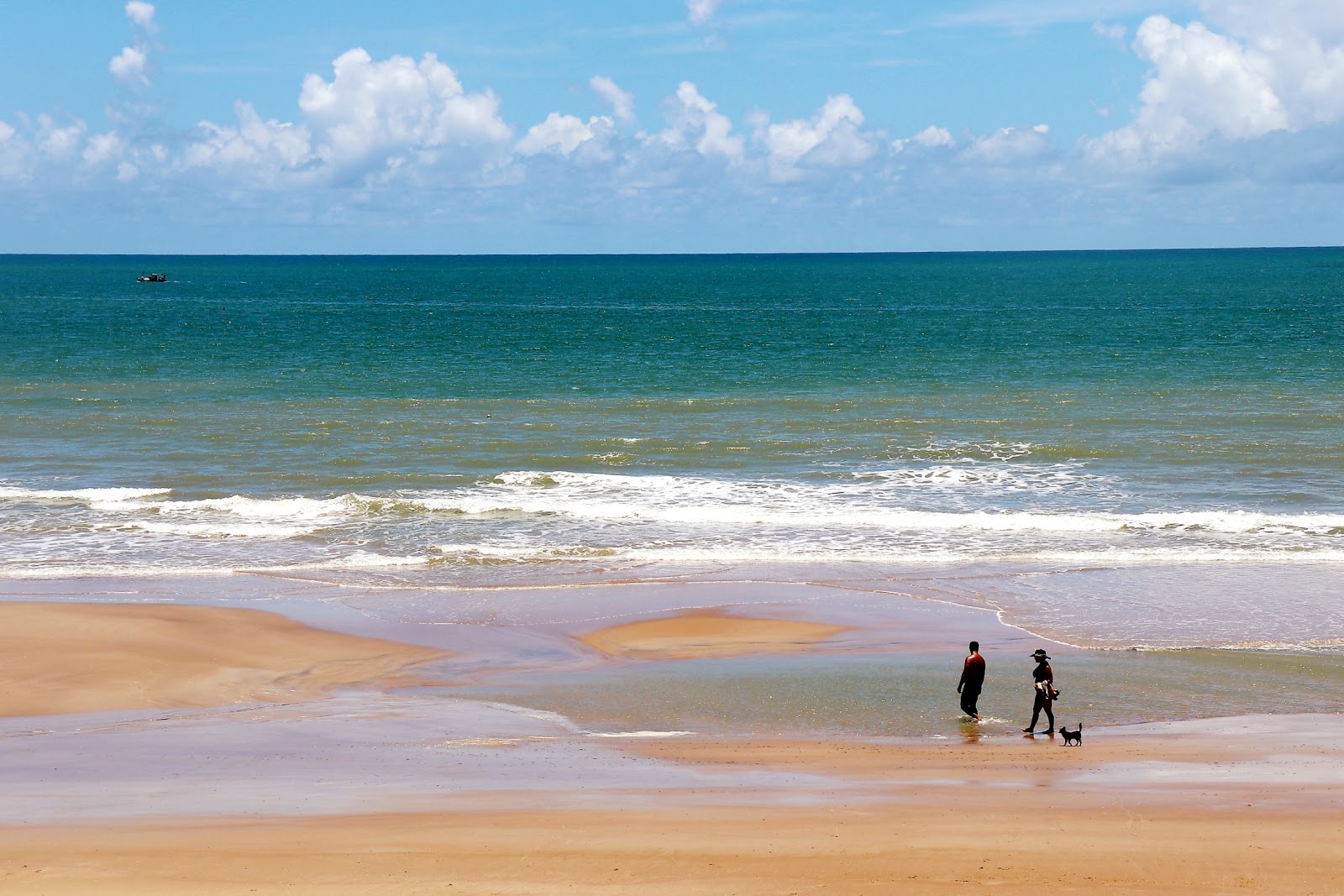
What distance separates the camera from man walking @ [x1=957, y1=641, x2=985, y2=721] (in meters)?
15.8

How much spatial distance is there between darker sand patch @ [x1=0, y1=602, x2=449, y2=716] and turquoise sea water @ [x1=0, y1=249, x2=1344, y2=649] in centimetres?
429

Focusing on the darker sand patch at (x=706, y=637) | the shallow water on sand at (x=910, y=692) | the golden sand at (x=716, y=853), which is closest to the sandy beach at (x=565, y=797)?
the golden sand at (x=716, y=853)

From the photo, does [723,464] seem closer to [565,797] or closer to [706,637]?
[706,637]

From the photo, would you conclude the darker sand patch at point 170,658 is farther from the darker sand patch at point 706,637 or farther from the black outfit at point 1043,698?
the black outfit at point 1043,698

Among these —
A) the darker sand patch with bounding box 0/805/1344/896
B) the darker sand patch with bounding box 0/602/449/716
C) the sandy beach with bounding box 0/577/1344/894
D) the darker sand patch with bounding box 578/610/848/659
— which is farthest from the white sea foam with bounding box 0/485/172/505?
the darker sand patch with bounding box 0/805/1344/896

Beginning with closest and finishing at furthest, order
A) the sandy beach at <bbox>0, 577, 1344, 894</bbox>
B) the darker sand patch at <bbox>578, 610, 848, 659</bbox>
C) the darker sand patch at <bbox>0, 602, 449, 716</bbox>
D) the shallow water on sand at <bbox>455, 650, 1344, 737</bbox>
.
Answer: the sandy beach at <bbox>0, 577, 1344, 894</bbox>
the shallow water on sand at <bbox>455, 650, 1344, 737</bbox>
the darker sand patch at <bbox>0, 602, 449, 716</bbox>
the darker sand patch at <bbox>578, 610, 848, 659</bbox>

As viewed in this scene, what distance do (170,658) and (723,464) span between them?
64.3ft

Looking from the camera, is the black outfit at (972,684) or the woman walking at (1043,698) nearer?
the woman walking at (1043,698)

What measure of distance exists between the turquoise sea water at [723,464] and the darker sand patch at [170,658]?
4.29 meters

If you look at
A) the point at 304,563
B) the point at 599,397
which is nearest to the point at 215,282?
the point at 599,397

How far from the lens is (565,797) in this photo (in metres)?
12.4

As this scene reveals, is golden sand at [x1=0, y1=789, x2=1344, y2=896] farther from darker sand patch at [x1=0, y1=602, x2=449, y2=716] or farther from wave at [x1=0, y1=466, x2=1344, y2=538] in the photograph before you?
wave at [x1=0, y1=466, x2=1344, y2=538]

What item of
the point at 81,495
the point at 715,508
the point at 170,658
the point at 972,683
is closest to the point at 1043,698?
the point at 972,683

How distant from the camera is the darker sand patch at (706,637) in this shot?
1931 cm
